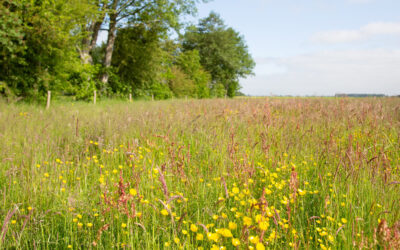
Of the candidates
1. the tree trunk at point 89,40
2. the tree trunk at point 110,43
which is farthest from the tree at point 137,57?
the tree trunk at point 89,40

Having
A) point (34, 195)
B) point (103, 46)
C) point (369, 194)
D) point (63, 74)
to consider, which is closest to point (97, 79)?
point (103, 46)

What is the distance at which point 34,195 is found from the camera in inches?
94.3

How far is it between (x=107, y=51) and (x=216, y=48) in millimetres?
23141

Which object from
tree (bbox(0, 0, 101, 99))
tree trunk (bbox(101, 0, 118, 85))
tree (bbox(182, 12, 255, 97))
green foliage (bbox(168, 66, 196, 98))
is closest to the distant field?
tree (bbox(0, 0, 101, 99))

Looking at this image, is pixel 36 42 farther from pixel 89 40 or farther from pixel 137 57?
pixel 137 57

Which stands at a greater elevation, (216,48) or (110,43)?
(216,48)

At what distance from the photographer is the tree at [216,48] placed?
4072 cm

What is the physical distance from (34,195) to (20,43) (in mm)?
10729

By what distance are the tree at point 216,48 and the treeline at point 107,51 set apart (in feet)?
0.51

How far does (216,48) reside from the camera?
40.5m

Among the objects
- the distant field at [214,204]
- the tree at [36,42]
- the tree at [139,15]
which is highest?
the tree at [139,15]

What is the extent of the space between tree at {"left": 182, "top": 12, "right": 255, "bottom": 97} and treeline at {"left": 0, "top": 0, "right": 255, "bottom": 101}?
0.51 ft

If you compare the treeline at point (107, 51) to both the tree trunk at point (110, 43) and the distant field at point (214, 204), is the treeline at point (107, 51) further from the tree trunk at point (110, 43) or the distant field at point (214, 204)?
the distant field at point (214, 204)

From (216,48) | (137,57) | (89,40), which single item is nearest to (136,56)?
(137,57)
